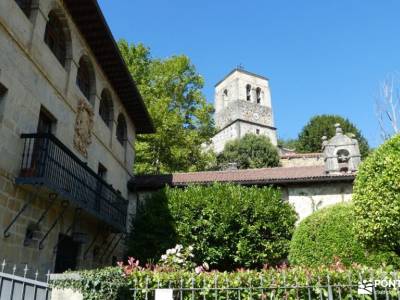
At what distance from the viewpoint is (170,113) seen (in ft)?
83.8

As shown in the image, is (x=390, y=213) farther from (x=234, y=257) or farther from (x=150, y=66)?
(x=150, y=66)

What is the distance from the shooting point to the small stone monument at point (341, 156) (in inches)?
716

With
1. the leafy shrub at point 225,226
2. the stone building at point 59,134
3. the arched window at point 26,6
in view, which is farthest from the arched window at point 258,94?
the arched window at point 26,6

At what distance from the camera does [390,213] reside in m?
10.0

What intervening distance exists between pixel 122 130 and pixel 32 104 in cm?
875

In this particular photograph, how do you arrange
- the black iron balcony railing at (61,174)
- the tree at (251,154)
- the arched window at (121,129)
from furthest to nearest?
the tree at (251,154) → the arched window at (121,129) → the black iron balcony railing at (61,174)

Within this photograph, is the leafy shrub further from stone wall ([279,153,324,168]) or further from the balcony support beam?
stone wall ([279,153,324,168])

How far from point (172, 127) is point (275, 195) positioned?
11032mm

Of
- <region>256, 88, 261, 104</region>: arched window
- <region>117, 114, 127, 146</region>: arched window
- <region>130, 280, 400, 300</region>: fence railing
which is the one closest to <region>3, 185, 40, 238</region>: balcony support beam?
<region>130, 280, 400, 300</region>: fence railing

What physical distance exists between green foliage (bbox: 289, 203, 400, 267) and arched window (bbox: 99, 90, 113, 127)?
8.66 metres

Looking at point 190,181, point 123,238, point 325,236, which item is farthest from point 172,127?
point 325,236

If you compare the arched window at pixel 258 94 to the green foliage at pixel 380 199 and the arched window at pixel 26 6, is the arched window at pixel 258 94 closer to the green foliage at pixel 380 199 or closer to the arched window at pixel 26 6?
the green foliage at pixel 380 199

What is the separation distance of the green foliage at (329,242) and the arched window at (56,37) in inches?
392

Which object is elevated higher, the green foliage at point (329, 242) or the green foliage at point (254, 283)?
the green foliage at point (329, 242)
